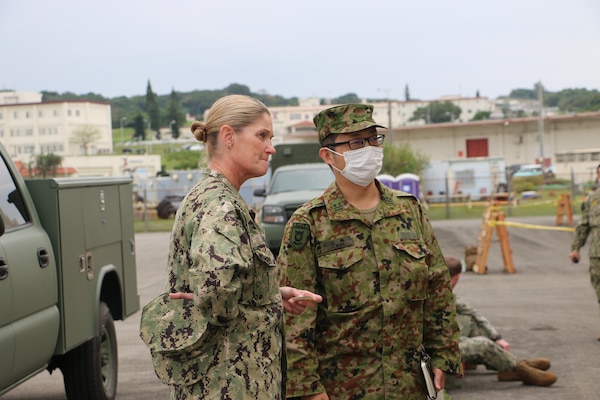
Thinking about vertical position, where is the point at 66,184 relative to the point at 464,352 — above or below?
above

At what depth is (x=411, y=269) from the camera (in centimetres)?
441

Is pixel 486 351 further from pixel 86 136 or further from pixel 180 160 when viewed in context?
pixel 180 160

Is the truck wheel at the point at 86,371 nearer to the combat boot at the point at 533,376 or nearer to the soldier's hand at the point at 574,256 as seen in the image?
the combat boot at the point at 533,376

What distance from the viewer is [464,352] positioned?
8328 millimetres

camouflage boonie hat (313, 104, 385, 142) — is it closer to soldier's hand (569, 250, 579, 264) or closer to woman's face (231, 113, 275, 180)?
woman's face (231, 113, 275, 180)

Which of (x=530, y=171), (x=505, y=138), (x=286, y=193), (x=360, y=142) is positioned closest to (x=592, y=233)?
(x=360, y=142)

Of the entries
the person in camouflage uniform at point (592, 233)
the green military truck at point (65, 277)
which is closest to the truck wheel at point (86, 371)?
the green military truck at point (65, 277)

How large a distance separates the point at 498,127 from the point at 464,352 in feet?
255

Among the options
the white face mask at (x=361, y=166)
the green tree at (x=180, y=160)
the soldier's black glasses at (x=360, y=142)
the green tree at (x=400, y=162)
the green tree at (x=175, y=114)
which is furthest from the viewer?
the green tree at (x=175, y=114)

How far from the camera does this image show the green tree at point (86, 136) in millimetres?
107031

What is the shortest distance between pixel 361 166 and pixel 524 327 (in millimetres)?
7913

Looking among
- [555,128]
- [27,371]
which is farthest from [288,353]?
[555,128]

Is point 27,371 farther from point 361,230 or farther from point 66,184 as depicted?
point 361,230

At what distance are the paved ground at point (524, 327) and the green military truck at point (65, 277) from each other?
883 millimetres
